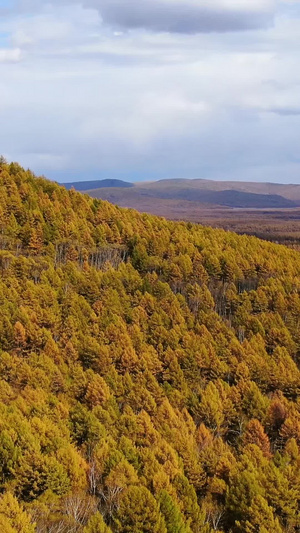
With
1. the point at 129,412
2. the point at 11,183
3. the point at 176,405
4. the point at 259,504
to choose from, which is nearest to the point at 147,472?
the point at 259,504

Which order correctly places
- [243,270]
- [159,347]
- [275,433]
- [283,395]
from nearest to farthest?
[275,433] → [283,395] → [159,347] → [243,270]

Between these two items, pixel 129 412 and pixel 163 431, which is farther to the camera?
pixel 129 412

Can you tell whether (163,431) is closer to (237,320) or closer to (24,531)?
(24,531)

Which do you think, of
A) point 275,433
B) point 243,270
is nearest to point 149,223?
point 243,270

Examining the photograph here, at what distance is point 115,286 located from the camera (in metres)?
113

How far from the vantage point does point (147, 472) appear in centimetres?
5219

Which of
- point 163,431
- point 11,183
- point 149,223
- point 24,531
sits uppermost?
point 11,183

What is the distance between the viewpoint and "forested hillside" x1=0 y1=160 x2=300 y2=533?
49.2 meters

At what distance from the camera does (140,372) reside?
88.5 meters

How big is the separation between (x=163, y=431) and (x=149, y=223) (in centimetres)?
8472

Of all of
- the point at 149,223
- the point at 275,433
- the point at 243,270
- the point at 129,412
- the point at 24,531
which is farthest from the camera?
the point at 149,223

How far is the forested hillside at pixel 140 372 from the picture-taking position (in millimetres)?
49188

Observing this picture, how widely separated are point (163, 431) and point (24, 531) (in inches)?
1311

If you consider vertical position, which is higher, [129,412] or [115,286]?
[115,286]
